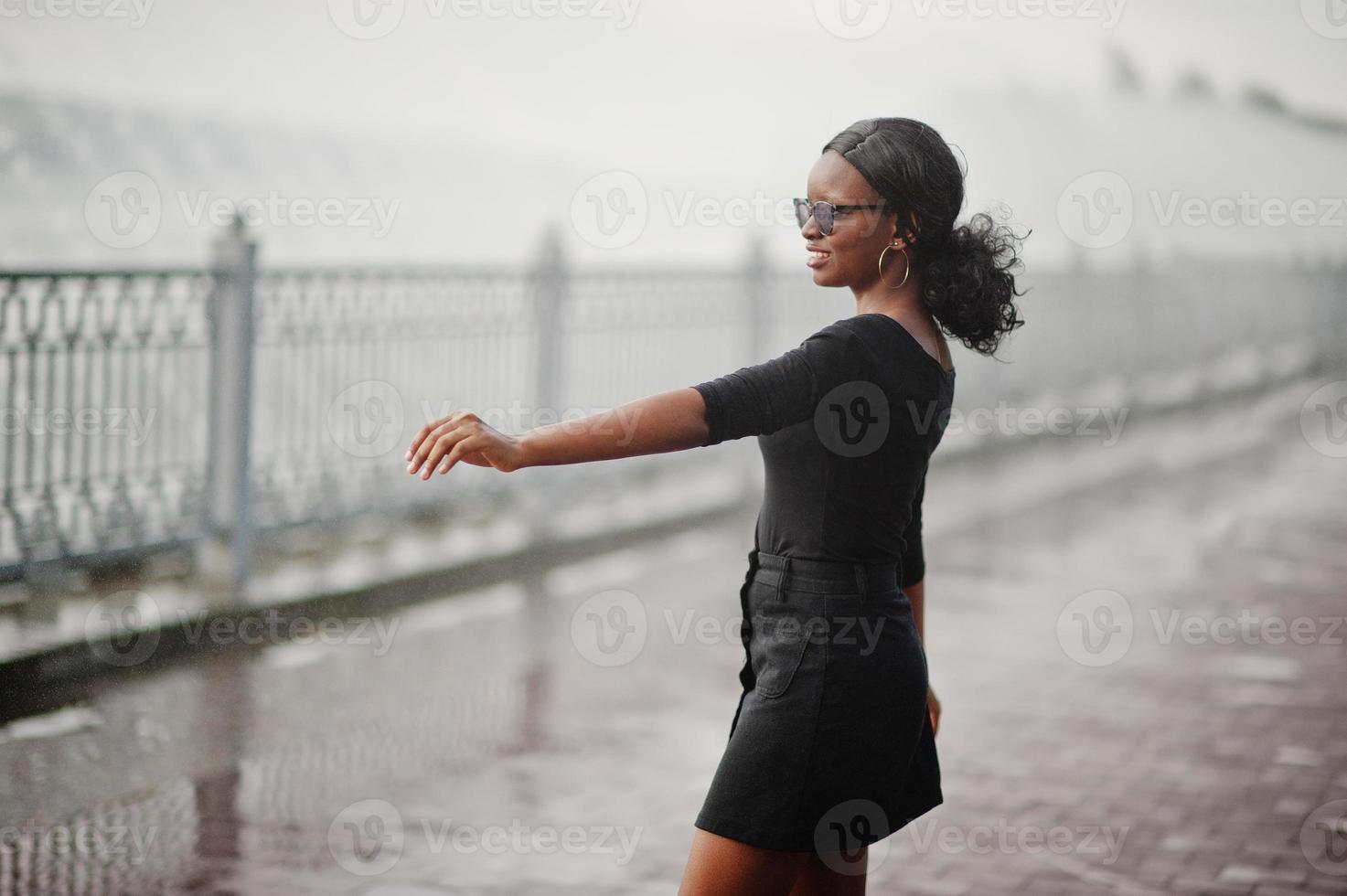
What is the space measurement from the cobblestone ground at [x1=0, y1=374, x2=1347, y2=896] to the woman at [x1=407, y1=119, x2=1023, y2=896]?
113 centimetres

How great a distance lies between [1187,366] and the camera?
21656 mm

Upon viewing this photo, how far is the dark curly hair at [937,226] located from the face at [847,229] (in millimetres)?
19

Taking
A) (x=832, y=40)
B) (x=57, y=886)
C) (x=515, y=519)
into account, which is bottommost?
(x=57, y=886)

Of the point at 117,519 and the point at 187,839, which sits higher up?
the point at 117,519

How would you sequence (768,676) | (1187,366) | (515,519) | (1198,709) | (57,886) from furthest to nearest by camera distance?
(1187,366) → (515,519) → (1198,709) → (57,886) → (768,676)

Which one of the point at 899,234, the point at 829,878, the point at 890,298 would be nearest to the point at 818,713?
the point at 829,878

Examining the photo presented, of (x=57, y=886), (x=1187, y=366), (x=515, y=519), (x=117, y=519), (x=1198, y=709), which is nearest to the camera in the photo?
(x=57, y=886)

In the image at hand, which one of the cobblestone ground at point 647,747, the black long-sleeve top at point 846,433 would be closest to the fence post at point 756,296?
the cobblestone ground at point 647,747

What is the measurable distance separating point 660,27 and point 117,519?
19150 millimetres

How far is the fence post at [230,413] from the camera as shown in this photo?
7.60 m

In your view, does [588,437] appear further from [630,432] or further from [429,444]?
[429,444]

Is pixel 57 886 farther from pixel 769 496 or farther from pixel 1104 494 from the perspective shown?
pixel 1104 494

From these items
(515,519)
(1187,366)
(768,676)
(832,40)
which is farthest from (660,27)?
(768,676)

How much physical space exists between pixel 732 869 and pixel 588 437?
78 cm
